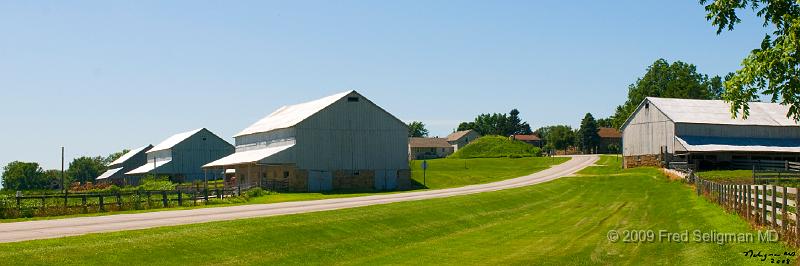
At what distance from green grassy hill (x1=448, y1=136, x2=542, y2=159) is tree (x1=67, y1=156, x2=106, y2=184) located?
307ft

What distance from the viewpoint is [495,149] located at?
131 m

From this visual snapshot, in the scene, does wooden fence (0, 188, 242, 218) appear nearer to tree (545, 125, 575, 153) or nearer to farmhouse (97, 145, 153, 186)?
farmhouse (97, 145, 153, 186)

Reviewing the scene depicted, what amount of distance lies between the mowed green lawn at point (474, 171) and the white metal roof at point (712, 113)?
54.8 ft

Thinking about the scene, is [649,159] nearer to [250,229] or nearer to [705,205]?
[705,205]

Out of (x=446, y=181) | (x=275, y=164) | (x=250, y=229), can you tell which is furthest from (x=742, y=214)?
(x=446, y=181)

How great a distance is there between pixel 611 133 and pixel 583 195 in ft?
385

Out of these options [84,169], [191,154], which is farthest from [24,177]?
[191,154]

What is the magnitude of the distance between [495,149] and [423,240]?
337 ft

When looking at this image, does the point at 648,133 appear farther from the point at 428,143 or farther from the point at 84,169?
the point at 84,169

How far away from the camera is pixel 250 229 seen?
26.9 metres

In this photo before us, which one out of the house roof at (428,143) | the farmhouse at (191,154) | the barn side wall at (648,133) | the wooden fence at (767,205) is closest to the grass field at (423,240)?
the wooden fence at (767,205)

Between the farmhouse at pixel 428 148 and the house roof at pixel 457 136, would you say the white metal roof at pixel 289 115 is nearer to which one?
the farmhouse at pixel 428 148

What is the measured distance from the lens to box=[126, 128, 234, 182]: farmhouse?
331 feet

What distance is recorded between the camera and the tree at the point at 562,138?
553 ft
